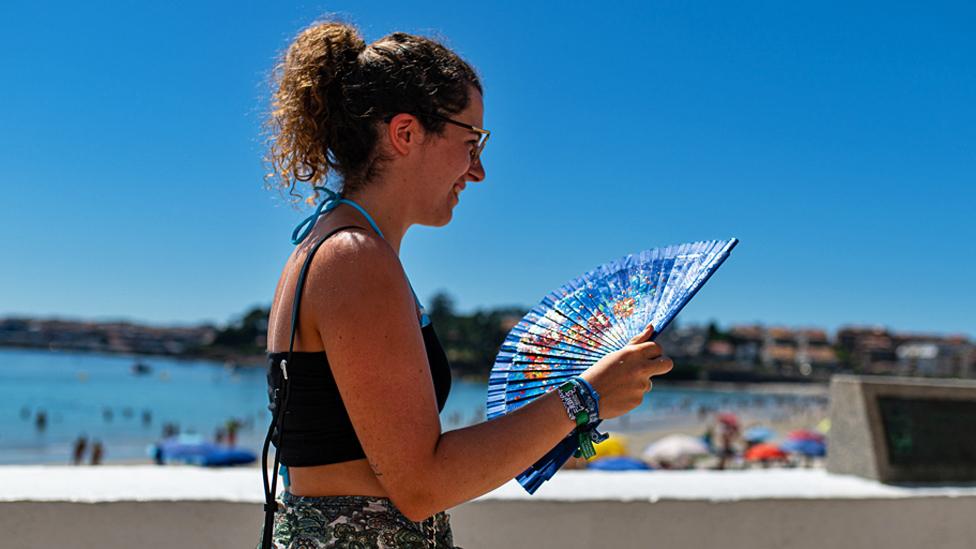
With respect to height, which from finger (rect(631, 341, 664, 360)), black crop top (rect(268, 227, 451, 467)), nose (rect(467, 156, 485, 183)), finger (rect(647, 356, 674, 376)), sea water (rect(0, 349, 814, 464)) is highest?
nose (rect(467, 156, 485, 183))

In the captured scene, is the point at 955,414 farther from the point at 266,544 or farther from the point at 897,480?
the point at 266,544

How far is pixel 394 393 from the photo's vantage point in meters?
1.08

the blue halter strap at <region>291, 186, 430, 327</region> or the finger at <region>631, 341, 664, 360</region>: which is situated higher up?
the blue halter strap at <region>291, 186, 430, 327</region>

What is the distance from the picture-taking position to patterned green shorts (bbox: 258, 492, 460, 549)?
3.88 feet

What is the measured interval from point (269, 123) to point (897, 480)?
2.64 meters

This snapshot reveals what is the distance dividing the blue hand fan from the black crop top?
1.06 ft

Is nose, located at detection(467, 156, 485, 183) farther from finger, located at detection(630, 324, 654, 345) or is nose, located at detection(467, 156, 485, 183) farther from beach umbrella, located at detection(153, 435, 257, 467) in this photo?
beach umbrella, located at detection(153, 435, 257, 467)

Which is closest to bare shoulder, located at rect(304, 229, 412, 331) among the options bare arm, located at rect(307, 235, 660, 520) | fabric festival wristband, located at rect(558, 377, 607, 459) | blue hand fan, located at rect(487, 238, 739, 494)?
bare arm, located at rect(307, 235, 660, 520)

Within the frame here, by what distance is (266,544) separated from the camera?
1.21 meters

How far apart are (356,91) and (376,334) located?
38 cm

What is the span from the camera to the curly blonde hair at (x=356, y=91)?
1243 millimetres

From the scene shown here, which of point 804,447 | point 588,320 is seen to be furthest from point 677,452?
point 588,320

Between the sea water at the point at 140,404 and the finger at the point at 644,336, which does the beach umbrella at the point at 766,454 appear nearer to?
the sea water at the point at 140,404

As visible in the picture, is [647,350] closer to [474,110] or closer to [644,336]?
[644,336]
